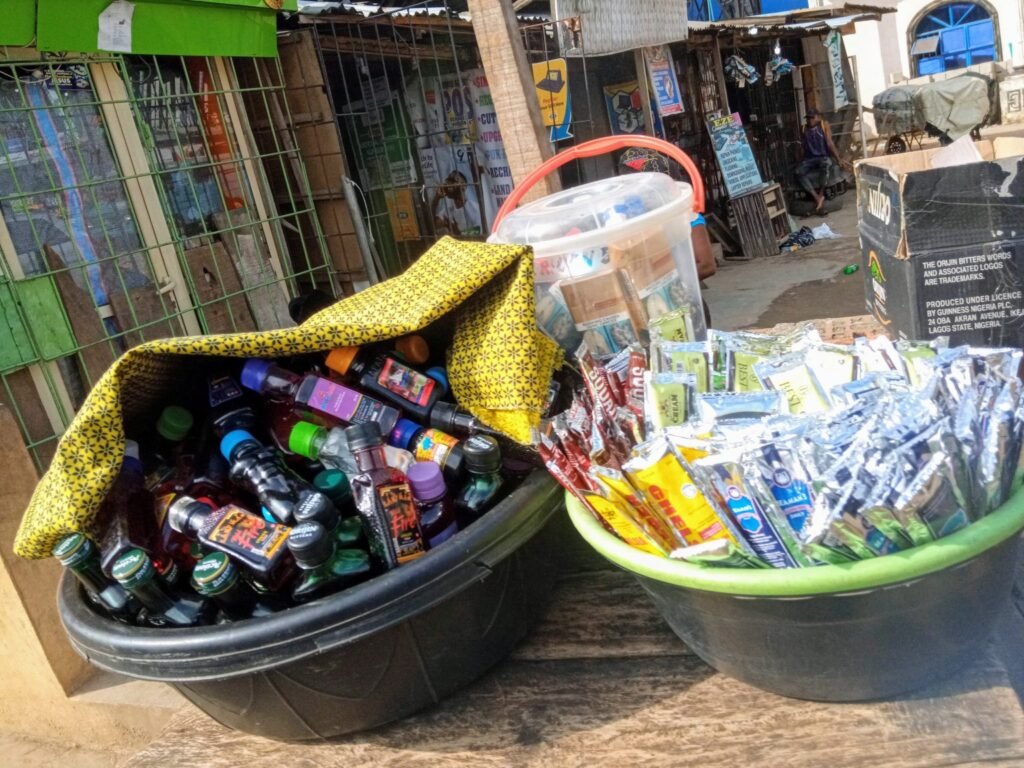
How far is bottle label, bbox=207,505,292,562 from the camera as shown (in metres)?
1.07

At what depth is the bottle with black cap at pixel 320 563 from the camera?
3.33 ft

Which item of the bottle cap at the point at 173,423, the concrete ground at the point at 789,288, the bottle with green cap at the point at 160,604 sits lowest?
the concrete ground at the point at 789,288

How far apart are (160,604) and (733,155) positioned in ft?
26.6

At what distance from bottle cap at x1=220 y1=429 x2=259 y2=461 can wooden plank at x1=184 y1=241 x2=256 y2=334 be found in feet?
7.21

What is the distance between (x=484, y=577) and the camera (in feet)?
3.58

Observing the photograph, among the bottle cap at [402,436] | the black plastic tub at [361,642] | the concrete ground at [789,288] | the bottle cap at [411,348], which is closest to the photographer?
the black plastic tub at [361,642]

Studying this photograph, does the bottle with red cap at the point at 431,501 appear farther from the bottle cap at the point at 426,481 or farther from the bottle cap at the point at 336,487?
the bottle cap at the point at 336,487

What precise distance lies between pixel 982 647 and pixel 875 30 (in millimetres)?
21142

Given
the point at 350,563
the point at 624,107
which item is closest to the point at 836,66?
the point at 624,107

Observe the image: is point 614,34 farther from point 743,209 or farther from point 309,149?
point 743,209

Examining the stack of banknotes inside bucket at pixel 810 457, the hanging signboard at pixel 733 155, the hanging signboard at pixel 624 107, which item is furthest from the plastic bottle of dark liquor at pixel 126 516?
the hanging signboard at pixel 733 155

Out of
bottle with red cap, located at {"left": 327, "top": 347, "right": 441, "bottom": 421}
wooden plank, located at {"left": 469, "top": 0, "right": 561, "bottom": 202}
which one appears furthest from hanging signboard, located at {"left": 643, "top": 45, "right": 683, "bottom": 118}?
bottle with red cap, located at {"left": 327, "top": 347, "right": 441, "bottom": 421}

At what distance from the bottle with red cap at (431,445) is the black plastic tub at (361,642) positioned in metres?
0.13

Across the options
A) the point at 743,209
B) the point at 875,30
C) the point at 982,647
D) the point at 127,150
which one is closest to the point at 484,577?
the point at 982,647
